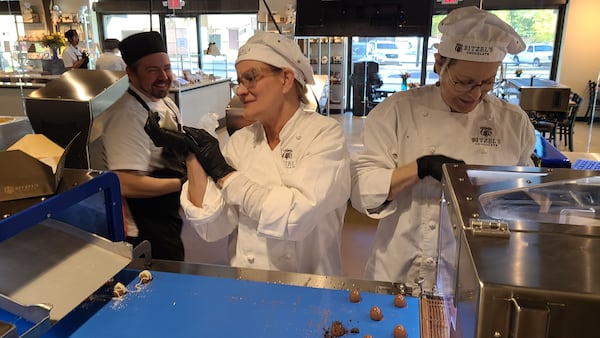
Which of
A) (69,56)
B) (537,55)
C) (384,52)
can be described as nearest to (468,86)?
(69,56)

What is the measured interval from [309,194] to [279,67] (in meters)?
0.36

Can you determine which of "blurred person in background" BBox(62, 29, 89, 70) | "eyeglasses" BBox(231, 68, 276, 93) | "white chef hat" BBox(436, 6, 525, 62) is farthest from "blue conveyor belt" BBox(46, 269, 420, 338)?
"blurred person in background" BBox(62, 29, 89, 70)

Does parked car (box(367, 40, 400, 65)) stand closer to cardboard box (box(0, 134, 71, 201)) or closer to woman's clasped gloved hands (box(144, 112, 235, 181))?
woman's clasped gloved hands (box(144, 112, 235, 181))

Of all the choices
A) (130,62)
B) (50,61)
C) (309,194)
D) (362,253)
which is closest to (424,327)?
(309,194)

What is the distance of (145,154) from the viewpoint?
6.06ft

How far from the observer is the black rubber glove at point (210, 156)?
4.14ft

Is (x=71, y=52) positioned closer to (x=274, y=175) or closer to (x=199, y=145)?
(x=199, y=145)

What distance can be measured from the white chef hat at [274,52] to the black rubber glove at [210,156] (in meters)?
0.23

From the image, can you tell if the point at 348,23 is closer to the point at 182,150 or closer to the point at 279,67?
the point at 279,67

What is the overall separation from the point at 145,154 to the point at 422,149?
109cm

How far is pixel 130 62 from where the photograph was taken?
A: 193cm

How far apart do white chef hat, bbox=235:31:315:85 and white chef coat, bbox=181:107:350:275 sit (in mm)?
151

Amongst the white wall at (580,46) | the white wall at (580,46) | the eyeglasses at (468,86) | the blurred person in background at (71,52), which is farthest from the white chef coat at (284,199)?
the white wall at (580,46)

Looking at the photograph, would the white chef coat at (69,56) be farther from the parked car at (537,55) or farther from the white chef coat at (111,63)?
the parked car at (537,55)
